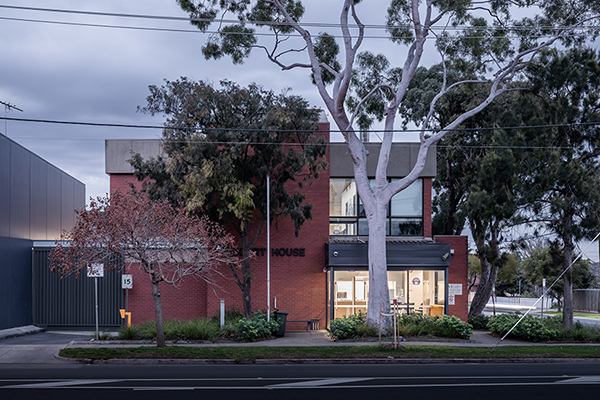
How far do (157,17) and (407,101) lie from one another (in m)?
18.0

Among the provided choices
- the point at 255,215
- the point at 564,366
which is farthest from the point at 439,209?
the point at 564,366

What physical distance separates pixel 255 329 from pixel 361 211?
8186 mm

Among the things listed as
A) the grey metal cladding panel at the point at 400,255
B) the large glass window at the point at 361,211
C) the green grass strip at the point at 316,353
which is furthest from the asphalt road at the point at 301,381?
the large glass window at the point at 361,211

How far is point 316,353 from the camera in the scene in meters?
15.9

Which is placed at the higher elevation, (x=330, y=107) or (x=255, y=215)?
(x=330, y=107)

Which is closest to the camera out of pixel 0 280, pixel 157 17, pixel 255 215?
pixel 157 17

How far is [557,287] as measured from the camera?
127ft

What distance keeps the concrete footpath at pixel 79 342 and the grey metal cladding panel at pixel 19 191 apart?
4250mm

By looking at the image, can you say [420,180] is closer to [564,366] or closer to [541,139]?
[541,139]

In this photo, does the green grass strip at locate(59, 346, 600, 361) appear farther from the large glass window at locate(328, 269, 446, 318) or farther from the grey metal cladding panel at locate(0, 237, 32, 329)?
the grey metal cladding panel at locate(0, 237, 32, 329)

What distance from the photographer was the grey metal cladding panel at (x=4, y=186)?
22141 mm

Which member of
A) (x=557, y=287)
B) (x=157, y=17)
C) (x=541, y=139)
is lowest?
(x=557, y=287)

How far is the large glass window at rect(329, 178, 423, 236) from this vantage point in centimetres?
2484

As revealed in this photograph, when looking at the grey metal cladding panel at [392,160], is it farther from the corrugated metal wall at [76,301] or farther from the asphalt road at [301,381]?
the asphalt road at [301,381]
